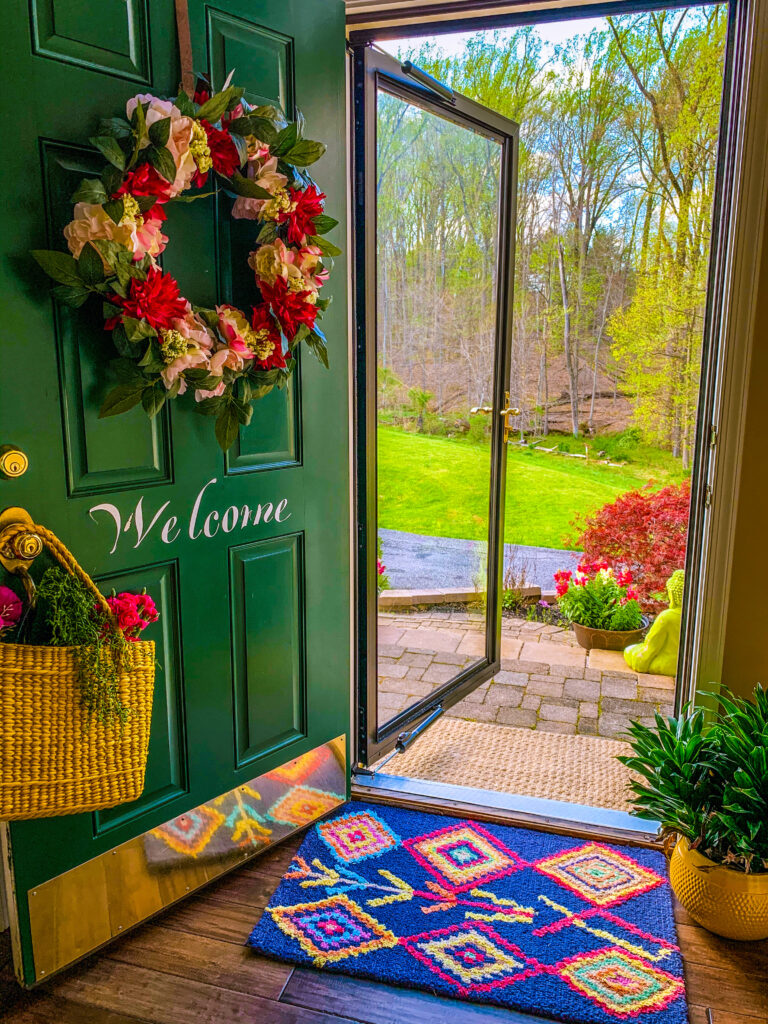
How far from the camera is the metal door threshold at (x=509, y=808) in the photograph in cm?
228

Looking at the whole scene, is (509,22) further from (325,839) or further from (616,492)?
(616,492)

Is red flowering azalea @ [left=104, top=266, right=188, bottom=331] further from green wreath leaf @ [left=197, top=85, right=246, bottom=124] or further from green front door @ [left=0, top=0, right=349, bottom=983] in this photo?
green wreath leaf @ [left=197, top=85, right=246, bottom=124]

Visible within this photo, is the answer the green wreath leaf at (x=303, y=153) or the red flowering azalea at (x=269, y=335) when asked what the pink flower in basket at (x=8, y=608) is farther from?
the green wreath leaf at (x=303, y=153)

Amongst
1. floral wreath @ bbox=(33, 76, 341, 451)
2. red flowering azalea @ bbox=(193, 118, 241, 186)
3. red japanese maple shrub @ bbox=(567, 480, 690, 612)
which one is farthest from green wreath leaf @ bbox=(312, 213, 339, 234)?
red japanese maple shrub @ bbox=(567, 480, 690, 612)

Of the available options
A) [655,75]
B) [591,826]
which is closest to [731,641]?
[591,826]

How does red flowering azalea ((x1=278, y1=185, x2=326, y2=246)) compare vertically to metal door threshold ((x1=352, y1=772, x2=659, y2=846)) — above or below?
above

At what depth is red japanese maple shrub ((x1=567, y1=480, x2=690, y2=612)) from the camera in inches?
179

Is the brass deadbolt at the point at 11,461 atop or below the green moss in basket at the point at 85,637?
atop

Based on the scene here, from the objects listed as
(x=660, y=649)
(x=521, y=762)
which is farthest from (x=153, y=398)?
(x=660, y=649)

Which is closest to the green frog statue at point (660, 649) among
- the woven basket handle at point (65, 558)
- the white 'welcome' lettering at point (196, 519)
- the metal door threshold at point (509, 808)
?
the metal door threshold at point (509, 808)

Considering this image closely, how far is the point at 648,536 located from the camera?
182 inches

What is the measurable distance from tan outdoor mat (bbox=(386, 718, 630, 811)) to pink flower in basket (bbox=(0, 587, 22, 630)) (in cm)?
→ 164

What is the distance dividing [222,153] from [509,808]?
2042 millimetres

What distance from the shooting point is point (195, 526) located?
1.87 metres
